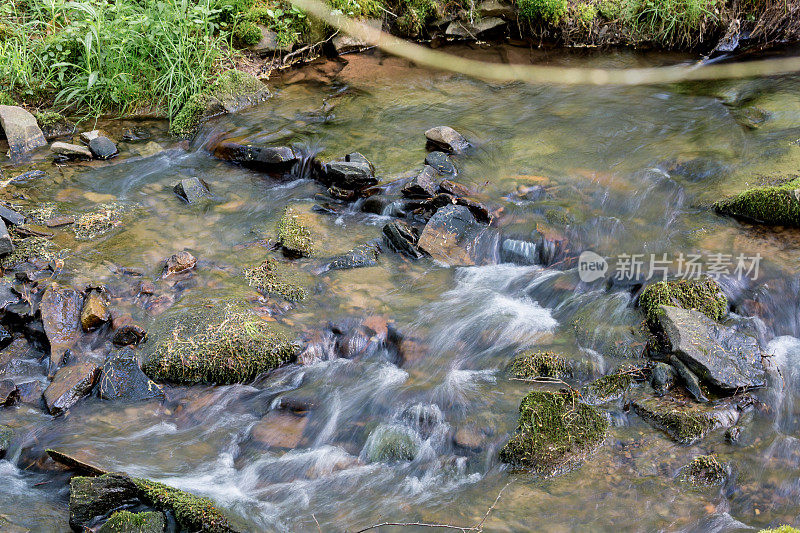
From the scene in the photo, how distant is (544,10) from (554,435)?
23.5 feet

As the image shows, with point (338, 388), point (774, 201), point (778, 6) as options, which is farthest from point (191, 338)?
point (778, 6)

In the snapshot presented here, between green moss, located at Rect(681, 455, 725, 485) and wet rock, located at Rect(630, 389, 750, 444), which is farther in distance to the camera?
wet rock, located at Rect(630, 389, 750, 444)

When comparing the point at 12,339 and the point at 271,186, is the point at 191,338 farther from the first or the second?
the point at 271,186

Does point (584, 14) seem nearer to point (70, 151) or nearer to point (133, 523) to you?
point (70, 151)

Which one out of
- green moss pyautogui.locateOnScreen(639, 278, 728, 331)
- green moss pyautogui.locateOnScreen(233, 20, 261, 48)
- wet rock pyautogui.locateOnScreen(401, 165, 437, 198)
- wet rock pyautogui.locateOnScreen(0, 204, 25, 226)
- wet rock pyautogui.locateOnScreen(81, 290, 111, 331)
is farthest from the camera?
green moss pyautogui.locateOnScreen(233, 20, 261, 48)

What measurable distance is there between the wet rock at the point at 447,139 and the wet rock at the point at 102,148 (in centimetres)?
361

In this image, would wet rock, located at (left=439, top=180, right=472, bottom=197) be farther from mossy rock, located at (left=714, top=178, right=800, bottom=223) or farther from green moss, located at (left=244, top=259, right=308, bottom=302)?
mossy rock, located at (left=714, top=178, right=800, bottom=223)

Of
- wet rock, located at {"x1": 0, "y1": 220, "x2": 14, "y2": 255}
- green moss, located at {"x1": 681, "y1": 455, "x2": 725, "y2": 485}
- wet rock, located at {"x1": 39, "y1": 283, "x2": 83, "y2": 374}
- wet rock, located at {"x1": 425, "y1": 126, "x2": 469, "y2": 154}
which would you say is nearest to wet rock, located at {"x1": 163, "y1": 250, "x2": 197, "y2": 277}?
wet rock, located at {"x1": 39, "y1": 283, "x2": 83, "y2": 374}

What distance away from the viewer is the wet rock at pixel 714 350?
3.92 meters

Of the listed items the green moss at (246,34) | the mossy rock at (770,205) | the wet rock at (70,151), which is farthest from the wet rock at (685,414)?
the green moss at (246,34)

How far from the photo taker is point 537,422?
3738 millimetres

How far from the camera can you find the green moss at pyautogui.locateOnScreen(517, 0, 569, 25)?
351 inches

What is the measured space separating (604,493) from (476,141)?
4560 mm

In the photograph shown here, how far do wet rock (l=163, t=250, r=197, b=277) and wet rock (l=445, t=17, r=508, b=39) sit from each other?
6.03m
